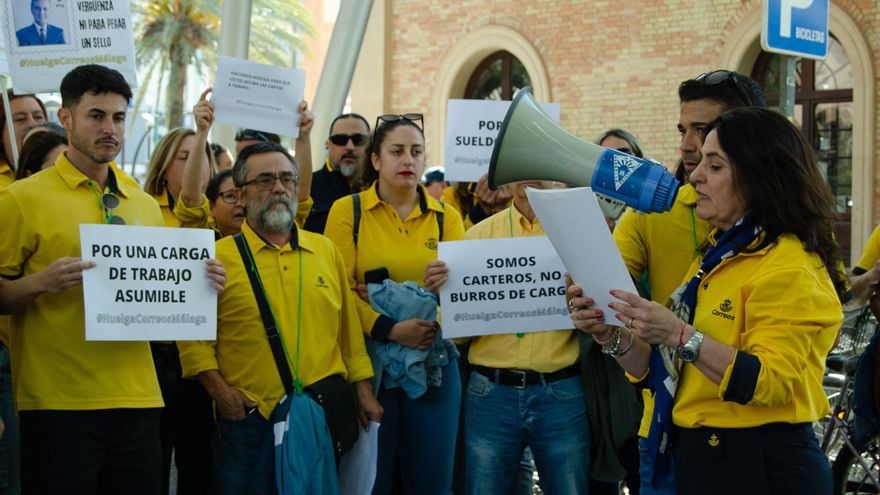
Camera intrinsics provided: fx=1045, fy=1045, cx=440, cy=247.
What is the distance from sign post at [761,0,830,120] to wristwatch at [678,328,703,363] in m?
4.05

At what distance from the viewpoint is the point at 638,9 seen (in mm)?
17156

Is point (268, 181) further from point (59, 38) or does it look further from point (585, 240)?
point (585, 240)

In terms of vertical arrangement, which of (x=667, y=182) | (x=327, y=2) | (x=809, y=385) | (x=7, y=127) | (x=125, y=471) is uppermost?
(x=327, y=2)

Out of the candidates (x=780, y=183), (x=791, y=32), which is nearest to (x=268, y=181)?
(x=780, y=183)

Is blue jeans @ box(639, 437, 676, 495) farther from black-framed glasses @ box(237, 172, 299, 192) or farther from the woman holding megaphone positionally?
black-framed glasses @ box(237, 172, 299, 192)

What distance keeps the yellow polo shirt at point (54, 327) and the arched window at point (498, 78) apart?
15.2 m

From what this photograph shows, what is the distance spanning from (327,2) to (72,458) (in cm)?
5769

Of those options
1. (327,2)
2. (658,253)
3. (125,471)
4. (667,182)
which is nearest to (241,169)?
(125,471)

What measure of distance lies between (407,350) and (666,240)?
1.48 meters

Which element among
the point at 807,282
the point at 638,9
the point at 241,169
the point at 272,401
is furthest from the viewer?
the point at 638,9

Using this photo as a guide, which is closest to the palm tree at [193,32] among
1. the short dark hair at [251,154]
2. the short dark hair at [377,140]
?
the short dark hair at [377,140]

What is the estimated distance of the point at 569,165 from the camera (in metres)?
3.47

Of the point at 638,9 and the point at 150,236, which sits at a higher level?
the point at 638,9

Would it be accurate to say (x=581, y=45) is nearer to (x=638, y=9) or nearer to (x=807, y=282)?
(x=638, y=9)
